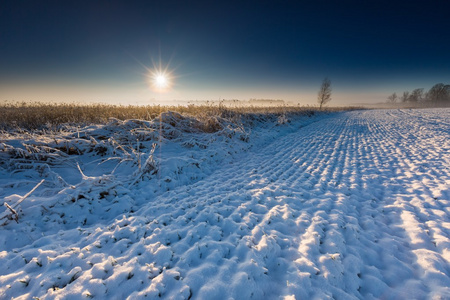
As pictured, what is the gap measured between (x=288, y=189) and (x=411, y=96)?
5366 inches

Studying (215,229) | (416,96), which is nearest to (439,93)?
(416,96)

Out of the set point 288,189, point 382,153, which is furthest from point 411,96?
point 288,189

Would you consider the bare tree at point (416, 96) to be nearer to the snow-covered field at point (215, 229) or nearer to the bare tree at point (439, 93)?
the bare tree at point (439, 93)

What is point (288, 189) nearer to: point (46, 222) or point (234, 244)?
point (234, 244)

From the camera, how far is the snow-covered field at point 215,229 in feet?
7.27

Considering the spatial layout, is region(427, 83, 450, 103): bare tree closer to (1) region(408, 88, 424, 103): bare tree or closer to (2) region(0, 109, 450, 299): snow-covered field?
(1) region(408, 88, 424, 103): bare tree

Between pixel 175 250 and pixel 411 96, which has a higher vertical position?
pixel 411 96

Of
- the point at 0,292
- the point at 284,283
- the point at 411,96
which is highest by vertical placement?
the point at 411,96

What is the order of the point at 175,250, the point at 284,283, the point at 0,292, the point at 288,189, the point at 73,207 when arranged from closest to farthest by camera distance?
the point at 0,292, the point at 284,283, the point at 175,250, the point at 73,207, the point at 288,189

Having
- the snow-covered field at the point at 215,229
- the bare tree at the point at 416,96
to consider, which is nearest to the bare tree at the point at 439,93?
the bare tree at the point at 416,96

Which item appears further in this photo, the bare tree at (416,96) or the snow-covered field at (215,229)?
the bare tree at (416,96)

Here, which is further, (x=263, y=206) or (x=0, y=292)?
(x=263, y=206)

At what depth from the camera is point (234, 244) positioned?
9.52 ft

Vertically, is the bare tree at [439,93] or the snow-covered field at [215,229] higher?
the bare tree at [439,93]
